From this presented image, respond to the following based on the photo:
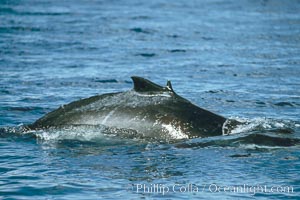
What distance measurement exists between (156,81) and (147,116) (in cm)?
717

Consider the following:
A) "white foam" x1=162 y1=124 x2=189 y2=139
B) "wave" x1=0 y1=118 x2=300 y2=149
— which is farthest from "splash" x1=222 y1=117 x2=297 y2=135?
"white foam" x1=162 y1=124 x2=189 y2=139

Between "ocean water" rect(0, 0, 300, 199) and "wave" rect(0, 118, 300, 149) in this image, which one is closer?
"ocean water" rect(0, 0, 300, 199)

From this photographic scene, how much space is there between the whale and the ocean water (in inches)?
5.9

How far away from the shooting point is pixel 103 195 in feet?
29.5

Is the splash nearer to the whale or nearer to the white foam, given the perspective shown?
the whale

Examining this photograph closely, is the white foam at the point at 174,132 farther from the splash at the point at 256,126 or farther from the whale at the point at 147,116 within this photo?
the splash at the point at 256,126

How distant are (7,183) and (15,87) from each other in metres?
7.36

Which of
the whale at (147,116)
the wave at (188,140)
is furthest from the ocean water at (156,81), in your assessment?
the whale at (147,116)

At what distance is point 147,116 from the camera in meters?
10.8

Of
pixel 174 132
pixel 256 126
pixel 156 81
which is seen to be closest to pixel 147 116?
pixel 174 132

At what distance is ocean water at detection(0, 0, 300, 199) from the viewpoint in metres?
9.49

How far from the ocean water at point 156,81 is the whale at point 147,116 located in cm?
15

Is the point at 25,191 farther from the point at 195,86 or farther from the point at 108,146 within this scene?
the point at 195,86

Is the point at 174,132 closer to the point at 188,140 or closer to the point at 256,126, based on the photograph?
the point at 188,140
